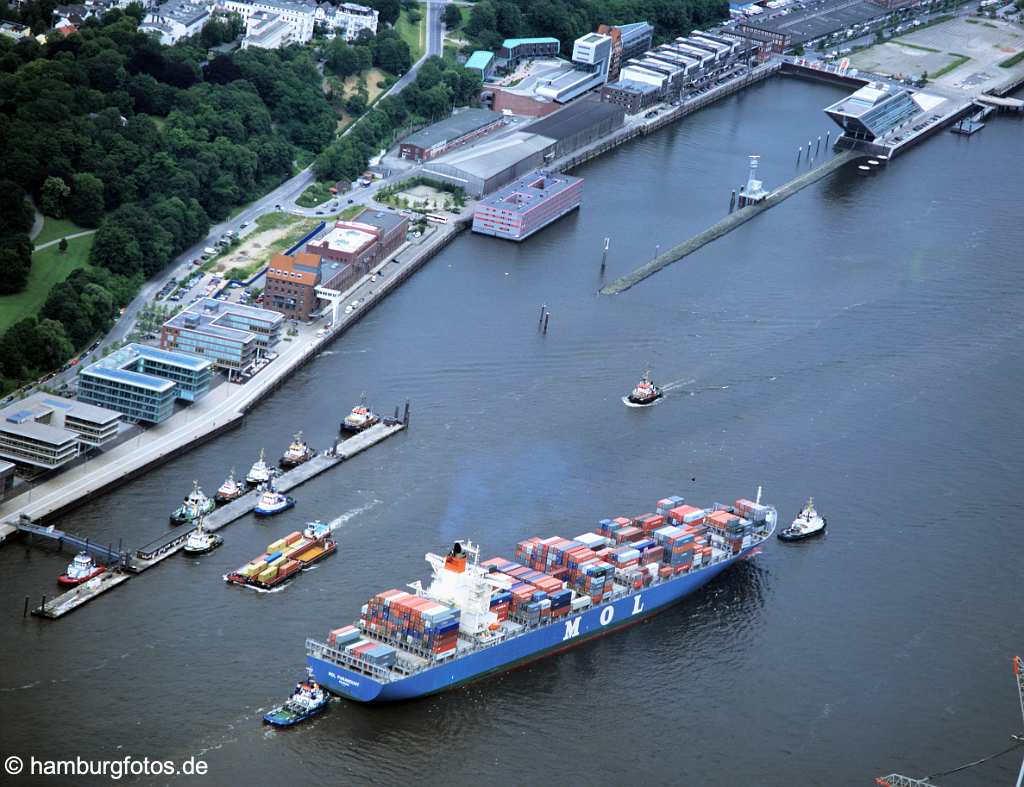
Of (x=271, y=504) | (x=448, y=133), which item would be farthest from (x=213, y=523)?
(x=448, y=133)

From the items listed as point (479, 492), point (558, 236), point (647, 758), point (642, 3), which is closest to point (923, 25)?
point (642, 3)

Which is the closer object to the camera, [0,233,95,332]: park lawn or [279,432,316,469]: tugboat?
[279,432,316,469]: tugboat

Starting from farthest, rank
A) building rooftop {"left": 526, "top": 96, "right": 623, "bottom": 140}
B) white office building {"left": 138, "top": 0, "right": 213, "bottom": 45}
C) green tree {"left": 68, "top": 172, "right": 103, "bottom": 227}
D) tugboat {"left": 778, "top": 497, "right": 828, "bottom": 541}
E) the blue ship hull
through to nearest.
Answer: building rooftop {"left": 526, "top": 96, "right": 623, "bottom": 140} → white office building {"left": 138, "top": 0, "right": 213, "bottom": 45} → green tree {"left": 68, "top": 172, "right": 103, "bottom": 227} → tugboat {"left": 778, "top": 497, "right": 828, "bottom": 541} → the blue ship hull

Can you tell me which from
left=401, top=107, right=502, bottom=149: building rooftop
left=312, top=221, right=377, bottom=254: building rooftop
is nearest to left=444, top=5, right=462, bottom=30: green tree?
left=401, top=107, right=502, bottom=149: building rooftop

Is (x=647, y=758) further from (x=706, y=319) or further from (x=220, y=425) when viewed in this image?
(x=706, y=319)

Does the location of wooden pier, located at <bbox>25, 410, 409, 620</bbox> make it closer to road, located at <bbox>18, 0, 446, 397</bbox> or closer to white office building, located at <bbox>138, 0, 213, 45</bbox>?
road, located at <bbox>18, 0, 446, 397</bbox>

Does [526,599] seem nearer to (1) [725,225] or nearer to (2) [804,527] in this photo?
(2) [804,527]

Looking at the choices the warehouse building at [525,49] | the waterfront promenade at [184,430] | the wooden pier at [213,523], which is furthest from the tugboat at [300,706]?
the warehouse building at [525,49]

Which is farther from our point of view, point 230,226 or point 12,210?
point 230,226
